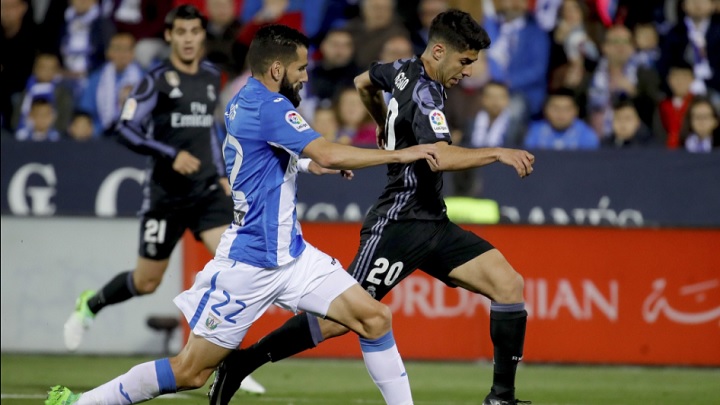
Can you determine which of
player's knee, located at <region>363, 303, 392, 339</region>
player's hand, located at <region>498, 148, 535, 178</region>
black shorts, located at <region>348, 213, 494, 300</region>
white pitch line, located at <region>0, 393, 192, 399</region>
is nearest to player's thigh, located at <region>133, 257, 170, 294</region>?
white pitch line, located at <region>0, 393, 192, 399</region>

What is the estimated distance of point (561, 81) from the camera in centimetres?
1380

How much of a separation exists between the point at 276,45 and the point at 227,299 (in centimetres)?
126

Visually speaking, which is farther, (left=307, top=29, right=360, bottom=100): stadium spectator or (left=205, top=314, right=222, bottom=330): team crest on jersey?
(left=307, top=29, right=360, bottom=100): stadium spectator

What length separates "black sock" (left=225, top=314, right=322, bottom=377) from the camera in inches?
273

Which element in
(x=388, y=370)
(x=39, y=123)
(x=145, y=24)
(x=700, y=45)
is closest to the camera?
(x=388, y=370)

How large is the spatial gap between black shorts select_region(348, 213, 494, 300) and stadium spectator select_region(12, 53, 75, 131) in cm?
815

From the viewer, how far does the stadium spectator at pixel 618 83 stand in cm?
1345

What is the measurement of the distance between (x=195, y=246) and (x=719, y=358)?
172 inches

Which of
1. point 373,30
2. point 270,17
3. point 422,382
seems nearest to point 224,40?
point 270,17

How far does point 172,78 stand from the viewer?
8.98m

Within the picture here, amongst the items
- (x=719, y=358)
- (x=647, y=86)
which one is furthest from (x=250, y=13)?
(x=719, y=358)

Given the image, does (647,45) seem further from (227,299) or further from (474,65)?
(227,299)

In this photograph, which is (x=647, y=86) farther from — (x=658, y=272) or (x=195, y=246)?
(x=195, y=246)

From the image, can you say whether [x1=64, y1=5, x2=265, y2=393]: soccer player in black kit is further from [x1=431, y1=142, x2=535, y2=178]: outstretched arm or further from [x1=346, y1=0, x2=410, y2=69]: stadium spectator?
[x1=346, y1=0, x2=410, y2=69]: stadium spectator
